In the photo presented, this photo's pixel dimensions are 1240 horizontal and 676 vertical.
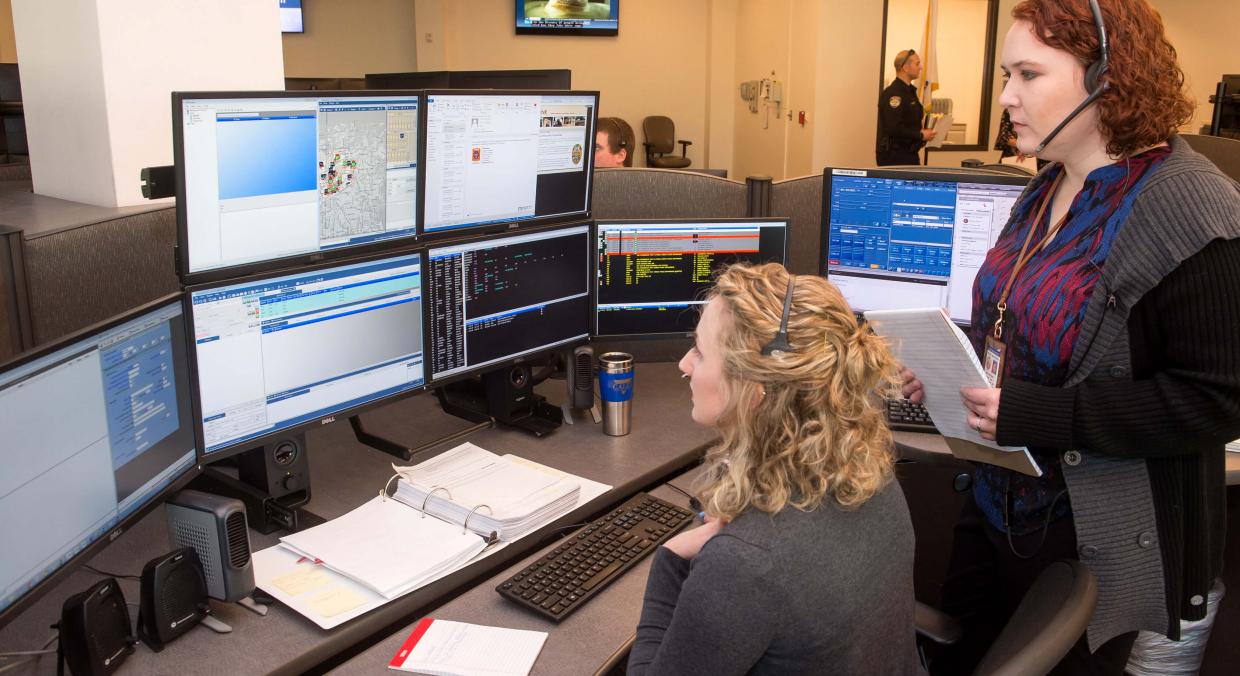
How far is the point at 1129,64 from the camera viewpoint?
4.47 feet

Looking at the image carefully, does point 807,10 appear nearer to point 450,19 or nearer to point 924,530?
point 450,19

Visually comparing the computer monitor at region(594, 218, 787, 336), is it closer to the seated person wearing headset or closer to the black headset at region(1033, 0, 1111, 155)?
the black headset at region(1033, 0, 1111, 155)

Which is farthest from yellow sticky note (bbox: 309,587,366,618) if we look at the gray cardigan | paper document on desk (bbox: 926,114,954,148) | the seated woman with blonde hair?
paper document on desk (bbox: 926,114,954,148)

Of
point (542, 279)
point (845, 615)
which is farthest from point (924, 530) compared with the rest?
point (845, 615)

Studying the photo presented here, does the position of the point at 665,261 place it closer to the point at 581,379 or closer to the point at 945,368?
the point at 581,379

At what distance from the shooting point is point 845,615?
1.05m

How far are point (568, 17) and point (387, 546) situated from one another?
7.48 metres

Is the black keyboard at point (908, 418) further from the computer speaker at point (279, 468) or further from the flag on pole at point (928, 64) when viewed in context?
the flag on pole at point (928, 64)

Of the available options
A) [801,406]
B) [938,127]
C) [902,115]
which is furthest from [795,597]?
[938,127]

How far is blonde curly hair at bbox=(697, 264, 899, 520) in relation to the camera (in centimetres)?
110

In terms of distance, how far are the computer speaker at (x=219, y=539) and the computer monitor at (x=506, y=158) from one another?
2.45 feet

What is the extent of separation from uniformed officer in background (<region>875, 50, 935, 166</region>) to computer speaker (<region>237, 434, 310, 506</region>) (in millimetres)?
5901

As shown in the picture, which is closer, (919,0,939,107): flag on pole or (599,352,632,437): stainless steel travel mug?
(599,352,632,437): stainless steel travel mug

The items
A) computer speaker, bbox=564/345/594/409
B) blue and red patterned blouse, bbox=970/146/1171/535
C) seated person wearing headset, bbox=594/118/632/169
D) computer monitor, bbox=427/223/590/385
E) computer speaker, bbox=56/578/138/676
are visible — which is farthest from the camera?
seated person wearing headset, bbox=594/118/632/169
